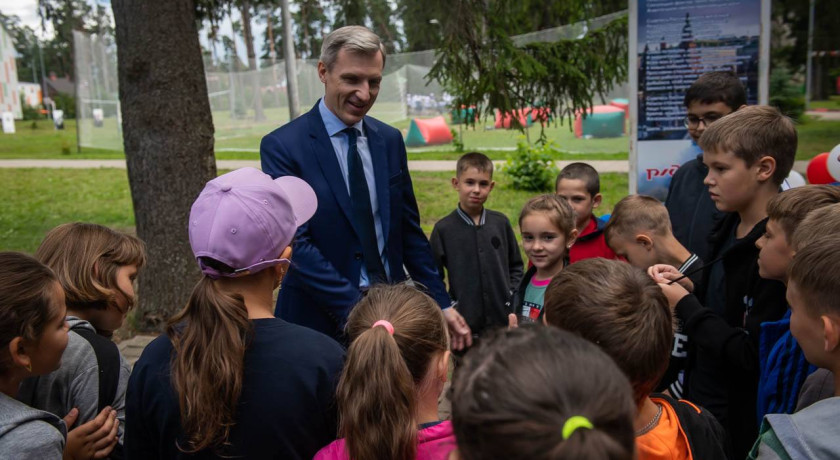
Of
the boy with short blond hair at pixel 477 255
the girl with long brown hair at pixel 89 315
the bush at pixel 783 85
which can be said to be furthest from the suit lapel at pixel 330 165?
the bush at pixel 783 85

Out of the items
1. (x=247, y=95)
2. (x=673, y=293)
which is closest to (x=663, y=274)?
(x=673, y=293)

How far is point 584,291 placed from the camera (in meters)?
1.75

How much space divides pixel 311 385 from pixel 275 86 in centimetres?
2177

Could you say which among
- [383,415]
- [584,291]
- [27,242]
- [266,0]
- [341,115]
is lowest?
[27,242]

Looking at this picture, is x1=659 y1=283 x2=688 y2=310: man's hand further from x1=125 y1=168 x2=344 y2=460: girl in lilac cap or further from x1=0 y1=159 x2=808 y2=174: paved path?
x1=0 y1=159 x2=808 y2=174: paved path

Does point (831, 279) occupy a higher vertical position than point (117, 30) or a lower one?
lower

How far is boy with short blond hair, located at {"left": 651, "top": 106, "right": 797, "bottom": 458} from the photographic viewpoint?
2291 mm

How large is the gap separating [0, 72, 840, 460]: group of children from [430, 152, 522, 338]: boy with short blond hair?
1.59 metres

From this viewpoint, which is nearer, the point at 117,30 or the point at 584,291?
the point at 584,291

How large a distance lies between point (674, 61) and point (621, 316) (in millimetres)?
4425

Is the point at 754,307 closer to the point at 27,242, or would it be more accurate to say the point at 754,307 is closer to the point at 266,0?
the point at 27,242

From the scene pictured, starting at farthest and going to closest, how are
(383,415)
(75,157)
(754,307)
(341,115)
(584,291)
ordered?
(75,157)
(341,115)
(754,307)
(584,291)
(383,415)

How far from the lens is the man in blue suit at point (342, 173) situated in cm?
277

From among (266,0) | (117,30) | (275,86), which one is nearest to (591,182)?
Answer: (117,30)
